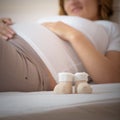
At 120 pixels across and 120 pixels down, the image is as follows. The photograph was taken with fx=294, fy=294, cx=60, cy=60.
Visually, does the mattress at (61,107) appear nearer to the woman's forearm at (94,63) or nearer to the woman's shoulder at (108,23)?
the woman's forearm at (94,63)

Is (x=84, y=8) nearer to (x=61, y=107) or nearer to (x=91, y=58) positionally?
(x=91, y=58)

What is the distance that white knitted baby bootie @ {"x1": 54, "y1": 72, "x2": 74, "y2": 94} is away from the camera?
429mm

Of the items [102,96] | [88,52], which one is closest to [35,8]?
[88,52]

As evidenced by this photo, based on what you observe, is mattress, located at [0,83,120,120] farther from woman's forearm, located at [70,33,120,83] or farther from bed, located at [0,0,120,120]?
woman's forearm, located at [70,33,120,83]

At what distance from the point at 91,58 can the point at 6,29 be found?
19 centimetres

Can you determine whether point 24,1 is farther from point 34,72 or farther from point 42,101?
point 42,101

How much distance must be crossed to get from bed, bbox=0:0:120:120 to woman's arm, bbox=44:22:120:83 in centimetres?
23

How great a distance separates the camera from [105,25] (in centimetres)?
76

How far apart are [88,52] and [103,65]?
0.14 feet

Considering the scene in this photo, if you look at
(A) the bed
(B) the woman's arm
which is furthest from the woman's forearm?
(A) the bed

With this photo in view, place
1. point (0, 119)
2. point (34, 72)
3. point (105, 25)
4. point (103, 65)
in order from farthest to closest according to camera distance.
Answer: point (105, 25), point (103, 65), point (34, 72), point (0, 119)

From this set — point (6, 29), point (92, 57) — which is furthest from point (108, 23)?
point (6, 29)

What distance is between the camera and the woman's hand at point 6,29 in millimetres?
592

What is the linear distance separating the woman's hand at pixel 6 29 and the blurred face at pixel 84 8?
23cm
